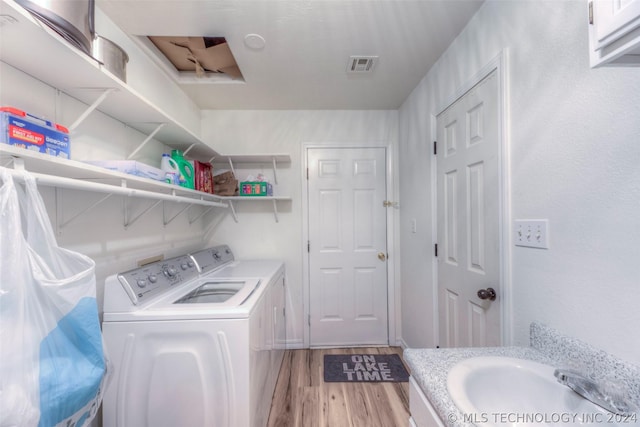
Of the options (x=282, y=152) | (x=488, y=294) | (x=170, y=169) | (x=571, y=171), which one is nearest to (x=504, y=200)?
(x=571, y=171)

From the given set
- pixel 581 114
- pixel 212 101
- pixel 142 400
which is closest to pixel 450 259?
pixel 581 114

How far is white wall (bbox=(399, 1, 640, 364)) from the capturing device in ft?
2.39

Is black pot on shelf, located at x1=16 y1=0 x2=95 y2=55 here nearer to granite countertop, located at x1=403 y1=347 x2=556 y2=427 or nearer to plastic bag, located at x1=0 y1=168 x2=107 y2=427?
plastic bag, located at x1=0 y1=168 x2=107 y2=427

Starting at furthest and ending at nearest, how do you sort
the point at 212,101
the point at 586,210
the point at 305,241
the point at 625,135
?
the point at 305,241 → the point at 212,101 → the point at 586,210 → the point at 625,135

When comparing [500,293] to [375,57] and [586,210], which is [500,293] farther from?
[375,57]

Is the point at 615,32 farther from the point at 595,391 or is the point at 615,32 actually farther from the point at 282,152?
the point at 282,152

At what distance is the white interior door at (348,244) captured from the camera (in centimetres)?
260

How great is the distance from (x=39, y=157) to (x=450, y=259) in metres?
1.99

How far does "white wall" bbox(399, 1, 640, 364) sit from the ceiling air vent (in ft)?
2.16

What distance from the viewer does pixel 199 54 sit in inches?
71.6

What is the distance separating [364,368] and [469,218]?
161 cm

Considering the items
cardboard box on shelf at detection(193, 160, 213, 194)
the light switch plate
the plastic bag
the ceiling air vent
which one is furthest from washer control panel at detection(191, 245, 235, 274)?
the light switch plate

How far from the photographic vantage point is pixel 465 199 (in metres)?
1.49

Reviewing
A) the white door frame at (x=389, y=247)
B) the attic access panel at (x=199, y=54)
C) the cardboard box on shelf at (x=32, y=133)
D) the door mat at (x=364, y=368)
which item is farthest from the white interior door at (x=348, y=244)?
the cardboard box on shelf at (x=32, y=133)
